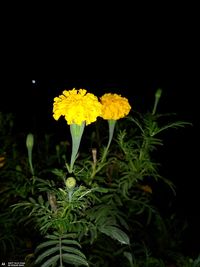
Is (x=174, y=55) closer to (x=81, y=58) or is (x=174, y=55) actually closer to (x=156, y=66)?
(x=156, y=66)

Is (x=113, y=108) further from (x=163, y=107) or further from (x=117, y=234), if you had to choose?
(x=163, y=107)

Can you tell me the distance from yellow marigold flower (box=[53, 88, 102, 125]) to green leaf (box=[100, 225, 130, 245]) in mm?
197

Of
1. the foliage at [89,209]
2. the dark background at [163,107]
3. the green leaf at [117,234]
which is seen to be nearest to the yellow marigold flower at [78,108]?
the foliage at [89,209]

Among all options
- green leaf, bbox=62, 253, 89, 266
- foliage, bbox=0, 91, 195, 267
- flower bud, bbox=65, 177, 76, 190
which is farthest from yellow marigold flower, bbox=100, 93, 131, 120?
green leaf, bbox=62, 253, 89, 266

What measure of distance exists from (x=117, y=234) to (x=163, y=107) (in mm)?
1096

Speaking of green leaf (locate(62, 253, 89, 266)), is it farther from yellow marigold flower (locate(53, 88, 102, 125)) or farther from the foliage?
yellow marigold flower (locate(53, 88, 102, 125))

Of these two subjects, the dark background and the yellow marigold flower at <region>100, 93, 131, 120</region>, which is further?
the dark background

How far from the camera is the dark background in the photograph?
1.21 metres

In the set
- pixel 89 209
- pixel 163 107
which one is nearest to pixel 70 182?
pixel 89 209

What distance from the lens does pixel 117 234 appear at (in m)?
0.62

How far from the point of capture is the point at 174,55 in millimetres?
1867

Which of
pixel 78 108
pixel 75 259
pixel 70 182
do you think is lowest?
pixel 75 259

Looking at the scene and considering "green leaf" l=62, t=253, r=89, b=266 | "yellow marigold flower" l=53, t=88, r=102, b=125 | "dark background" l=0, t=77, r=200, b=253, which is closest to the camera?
"green leaf" l=62, t=253, r=89, b=266

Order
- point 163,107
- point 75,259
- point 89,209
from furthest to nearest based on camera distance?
point 163,107
point 89,209
point 75,259
